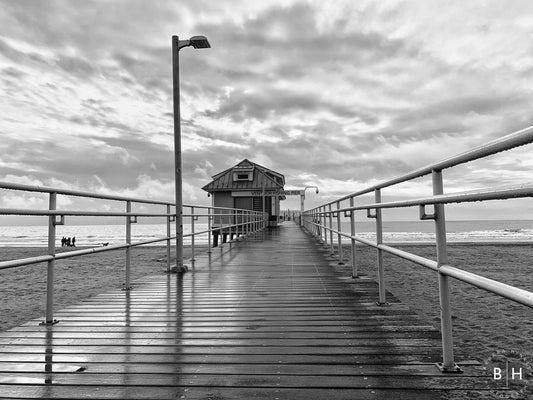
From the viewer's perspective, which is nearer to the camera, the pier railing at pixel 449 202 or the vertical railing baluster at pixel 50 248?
the pier railing at pixel 449 202

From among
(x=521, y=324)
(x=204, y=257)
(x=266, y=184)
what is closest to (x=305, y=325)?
(x=521, y=324)

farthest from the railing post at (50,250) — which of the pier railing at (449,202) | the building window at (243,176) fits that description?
the building window at (243,176)

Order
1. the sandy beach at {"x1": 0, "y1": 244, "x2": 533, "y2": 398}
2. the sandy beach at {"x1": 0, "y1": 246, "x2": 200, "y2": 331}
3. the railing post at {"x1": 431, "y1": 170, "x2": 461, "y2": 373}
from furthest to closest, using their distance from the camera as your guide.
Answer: the sandy beach at {"x1": 0, "y1": 246, "x2": 200, "y2": 331} < the sandy beach at {"x1": 0, "y1": 244, "x2": 533, "y2": 398} < the railing post at {"x1": 431, "y1": 170, "x2": 461, "y2": 373}

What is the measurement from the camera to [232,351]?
2236 millimetres

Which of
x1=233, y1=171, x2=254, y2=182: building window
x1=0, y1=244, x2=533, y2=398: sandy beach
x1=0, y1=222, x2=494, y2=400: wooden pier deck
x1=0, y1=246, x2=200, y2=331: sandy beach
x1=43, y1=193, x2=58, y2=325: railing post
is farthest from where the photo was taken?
x1=233, y1=171, x2=254, y2=182: building window

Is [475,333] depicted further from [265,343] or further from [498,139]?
[498,139]

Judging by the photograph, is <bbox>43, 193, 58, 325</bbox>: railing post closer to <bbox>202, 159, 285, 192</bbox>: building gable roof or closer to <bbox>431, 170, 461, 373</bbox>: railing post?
<bbox>431, 170, 461, 373</bbox>: railing post

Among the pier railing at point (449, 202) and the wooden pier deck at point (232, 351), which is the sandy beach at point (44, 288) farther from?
the pier railing at point (449, 202)

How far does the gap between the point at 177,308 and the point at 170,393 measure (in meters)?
1.72

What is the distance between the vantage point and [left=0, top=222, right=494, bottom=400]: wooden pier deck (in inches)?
69.2

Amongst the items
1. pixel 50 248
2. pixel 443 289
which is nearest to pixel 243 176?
pixel 50 248

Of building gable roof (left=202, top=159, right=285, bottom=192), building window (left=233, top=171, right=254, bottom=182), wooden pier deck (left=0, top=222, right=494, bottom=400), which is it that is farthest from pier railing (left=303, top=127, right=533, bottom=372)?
building window (left=233, top=171, right=254, bottom=182)

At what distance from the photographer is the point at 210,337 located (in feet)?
8.26

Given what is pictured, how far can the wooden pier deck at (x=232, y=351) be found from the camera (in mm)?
1758
